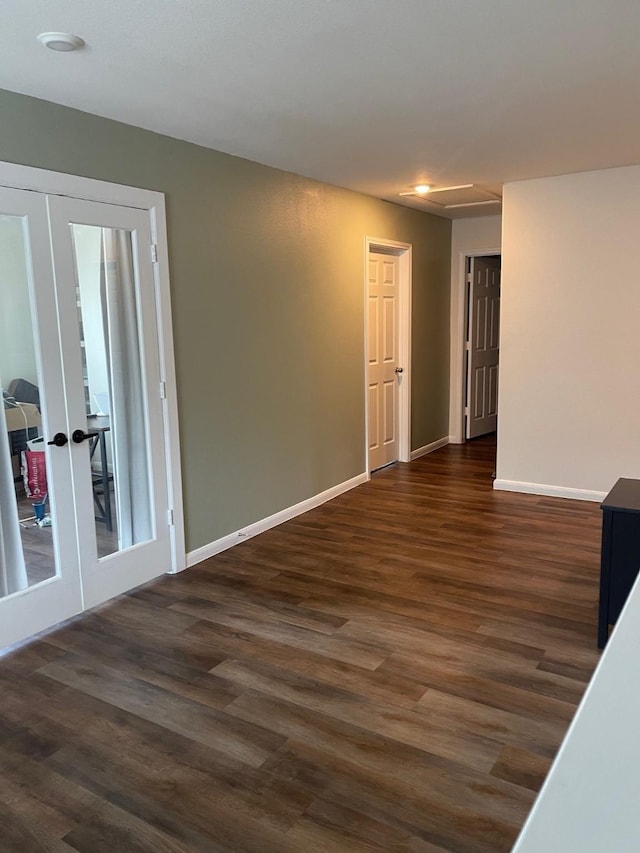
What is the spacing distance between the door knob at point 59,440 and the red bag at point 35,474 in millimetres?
72

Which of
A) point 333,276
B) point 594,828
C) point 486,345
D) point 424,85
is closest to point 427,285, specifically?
point 486,345

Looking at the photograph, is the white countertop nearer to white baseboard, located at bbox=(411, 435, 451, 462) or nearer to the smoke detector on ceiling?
the smoke detector on ceiling

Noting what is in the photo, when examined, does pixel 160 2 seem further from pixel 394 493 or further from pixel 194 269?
pixel 394 493

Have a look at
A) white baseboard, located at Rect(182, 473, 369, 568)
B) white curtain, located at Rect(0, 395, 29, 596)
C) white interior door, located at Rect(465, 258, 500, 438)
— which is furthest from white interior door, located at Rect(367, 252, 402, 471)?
white curtain, located at Rect(0, 395, 29, 596)

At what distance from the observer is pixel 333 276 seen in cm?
511

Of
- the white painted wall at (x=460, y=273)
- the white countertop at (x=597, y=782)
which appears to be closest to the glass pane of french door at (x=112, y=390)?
the white countertop at (x=597, y=782)

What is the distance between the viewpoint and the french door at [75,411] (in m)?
2.95

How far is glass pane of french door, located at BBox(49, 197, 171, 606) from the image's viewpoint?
10.4 feet

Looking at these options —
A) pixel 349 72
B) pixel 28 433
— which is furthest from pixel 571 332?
pixel 28 433

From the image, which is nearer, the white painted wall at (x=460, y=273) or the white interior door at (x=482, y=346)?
the white painted wall at (x=460, y=273)

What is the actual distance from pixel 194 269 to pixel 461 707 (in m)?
2.77

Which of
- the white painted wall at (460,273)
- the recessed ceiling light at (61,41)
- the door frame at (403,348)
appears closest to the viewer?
the recessed ceiling light at (61,41)

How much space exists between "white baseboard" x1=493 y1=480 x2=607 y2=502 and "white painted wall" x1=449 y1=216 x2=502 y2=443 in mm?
2007

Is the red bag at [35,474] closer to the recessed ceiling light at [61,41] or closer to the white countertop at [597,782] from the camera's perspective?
the recessed ceiling light at [61,41]
